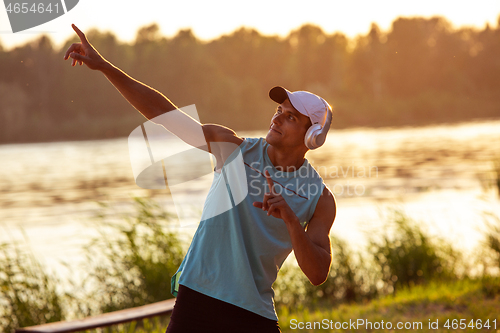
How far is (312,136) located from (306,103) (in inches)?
8.3

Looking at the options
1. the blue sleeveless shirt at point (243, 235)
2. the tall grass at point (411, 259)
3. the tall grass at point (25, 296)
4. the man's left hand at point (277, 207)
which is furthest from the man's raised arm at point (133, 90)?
the tall grass at point (411, 259)

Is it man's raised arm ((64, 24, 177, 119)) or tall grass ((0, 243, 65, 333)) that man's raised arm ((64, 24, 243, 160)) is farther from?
tall grass ((0, 243, 65, 333))

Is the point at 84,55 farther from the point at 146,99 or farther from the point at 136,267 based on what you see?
the point at 136,267

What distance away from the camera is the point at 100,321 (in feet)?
15.6

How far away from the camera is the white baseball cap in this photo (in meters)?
2.81

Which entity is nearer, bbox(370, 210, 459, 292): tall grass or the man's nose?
the man's nose

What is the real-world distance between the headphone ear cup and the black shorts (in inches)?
34.8

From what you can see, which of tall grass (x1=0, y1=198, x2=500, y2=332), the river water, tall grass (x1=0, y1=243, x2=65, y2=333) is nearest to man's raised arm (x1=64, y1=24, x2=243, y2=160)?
tall grass (x1=0, y1=198, x2=500, y2=332)

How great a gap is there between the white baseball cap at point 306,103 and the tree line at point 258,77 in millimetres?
33431

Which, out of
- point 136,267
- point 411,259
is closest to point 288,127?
point 136,267

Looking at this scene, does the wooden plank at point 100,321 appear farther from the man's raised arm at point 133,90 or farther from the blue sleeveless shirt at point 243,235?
the man's raised arm at point 133,90

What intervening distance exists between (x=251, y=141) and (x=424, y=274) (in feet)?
18.9

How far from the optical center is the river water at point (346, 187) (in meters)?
10.6

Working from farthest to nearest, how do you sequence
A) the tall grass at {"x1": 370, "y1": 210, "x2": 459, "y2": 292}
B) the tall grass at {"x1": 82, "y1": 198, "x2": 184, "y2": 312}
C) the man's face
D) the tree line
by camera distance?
the tree line < the tall grass at {"x1": 370, "y1": 210, "x2": 459, "y2": 292} < the tall grass at {"x1": 82, "y1": 198, "x2": 184, "y2": 312} < the man's face
